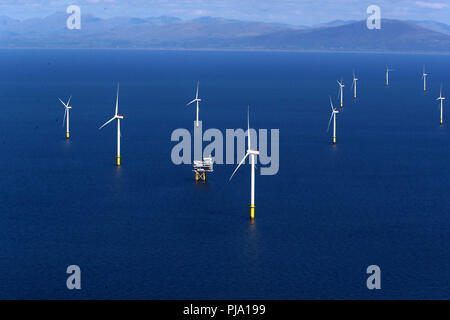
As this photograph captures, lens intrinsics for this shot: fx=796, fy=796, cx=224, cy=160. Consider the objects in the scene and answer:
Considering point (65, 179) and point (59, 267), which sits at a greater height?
point (65, 179)

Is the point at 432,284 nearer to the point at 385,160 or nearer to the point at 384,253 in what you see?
the point at 384,253

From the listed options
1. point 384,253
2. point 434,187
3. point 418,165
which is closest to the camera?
point 384,253
